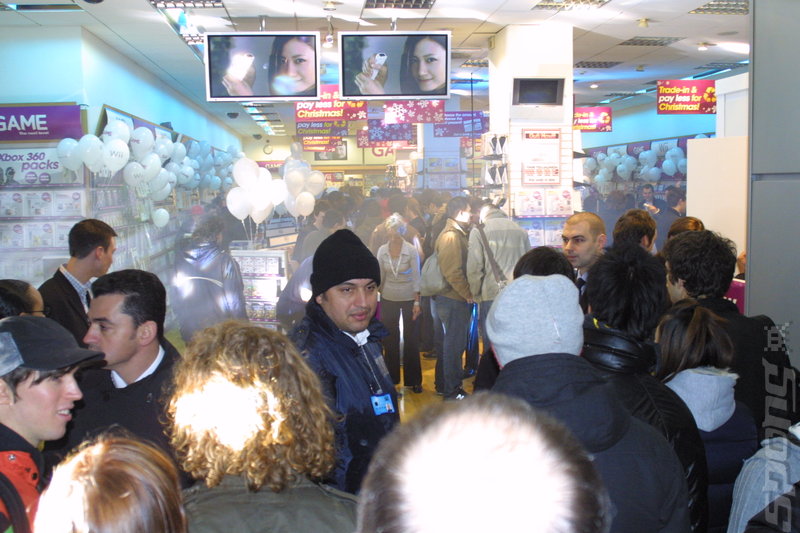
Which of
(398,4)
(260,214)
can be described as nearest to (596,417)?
(260,214)

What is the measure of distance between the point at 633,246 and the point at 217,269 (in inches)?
161

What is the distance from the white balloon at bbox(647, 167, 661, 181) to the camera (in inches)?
603

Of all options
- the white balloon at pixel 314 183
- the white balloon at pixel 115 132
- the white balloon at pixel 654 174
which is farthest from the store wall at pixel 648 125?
the white balloon at pixel 115 132

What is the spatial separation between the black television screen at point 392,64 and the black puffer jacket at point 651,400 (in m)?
5.20

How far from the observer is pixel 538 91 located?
844cm

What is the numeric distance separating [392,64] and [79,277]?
3.85 metres

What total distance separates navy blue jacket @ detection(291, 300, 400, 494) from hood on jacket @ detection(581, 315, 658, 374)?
0.66 meters

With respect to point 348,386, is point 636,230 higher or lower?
higher

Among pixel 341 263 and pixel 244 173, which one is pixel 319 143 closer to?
pixel 244 173

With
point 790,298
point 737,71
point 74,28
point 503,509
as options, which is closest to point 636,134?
point 737,71

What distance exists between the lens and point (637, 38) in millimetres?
9742

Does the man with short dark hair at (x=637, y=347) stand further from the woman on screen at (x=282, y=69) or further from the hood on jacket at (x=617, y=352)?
the woman on screen at (x=282, y=69)

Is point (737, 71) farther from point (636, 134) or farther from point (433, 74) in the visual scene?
point (433, 74)

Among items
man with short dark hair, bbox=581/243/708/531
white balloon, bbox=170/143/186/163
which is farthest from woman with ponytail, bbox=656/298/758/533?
white balloon, bbox=170/143/186/163
